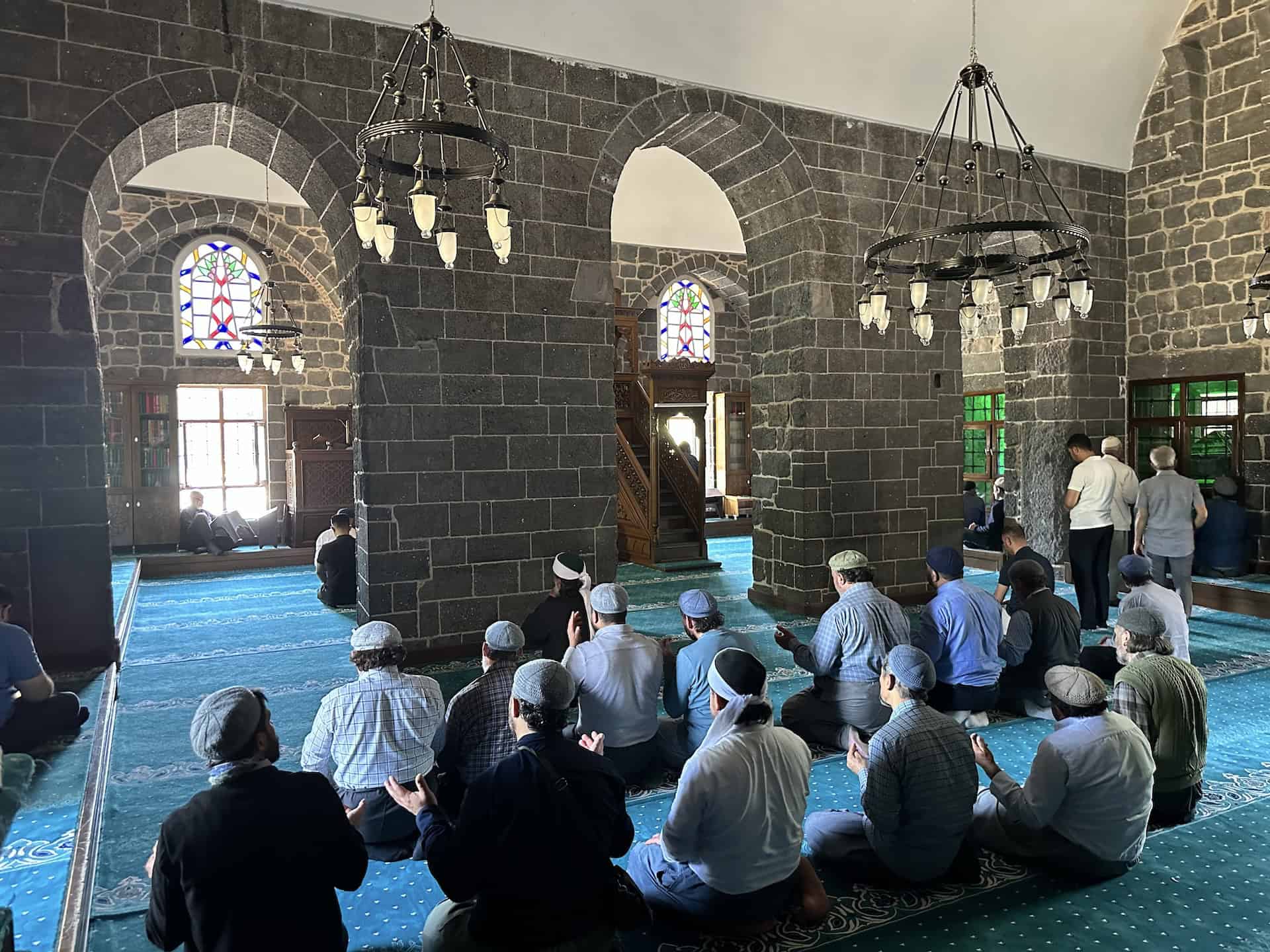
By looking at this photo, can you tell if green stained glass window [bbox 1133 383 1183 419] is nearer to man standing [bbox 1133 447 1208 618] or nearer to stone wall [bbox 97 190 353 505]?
man standing [bbox 1133 447 1208 618]

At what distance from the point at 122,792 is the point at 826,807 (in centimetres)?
277

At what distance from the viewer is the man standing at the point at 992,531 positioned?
29.5 feet

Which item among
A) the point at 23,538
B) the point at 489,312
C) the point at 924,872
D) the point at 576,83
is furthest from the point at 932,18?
the point at 23,538

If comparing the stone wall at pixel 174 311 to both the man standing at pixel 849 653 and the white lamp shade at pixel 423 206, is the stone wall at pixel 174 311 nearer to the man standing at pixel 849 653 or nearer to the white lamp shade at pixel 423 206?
the white lamp shade at pixel 423 206

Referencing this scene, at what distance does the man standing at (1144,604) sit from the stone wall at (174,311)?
27.2 feet

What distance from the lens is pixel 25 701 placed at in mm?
3676

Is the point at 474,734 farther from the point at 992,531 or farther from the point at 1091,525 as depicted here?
the point at 992,531

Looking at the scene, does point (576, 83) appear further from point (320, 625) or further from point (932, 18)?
point (320, 625)

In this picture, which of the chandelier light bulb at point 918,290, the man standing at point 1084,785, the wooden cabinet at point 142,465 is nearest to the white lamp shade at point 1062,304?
the chandelier light bulb at point 918,290

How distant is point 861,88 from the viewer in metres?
6.55

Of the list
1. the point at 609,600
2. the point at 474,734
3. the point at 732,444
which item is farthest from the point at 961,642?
the point at 732,444

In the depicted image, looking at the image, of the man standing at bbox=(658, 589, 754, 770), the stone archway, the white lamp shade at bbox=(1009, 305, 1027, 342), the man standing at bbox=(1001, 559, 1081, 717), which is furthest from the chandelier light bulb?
the stone archway

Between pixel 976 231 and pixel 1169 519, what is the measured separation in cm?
363

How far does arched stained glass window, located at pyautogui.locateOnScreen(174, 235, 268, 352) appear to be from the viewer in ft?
34.1
